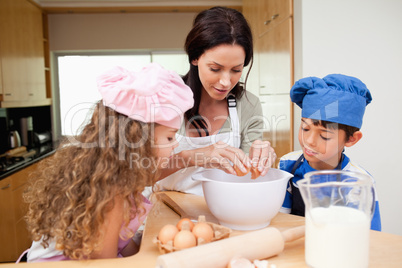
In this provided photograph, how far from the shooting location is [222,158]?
1078mm

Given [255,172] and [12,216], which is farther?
[12,216]

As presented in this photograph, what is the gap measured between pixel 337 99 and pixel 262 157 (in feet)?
0.94

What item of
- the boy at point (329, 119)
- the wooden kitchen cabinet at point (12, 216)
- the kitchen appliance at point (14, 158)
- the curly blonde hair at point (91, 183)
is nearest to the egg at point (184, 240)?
the curly blonde hair at point (91, 183)

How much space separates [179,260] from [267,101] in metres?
2.72

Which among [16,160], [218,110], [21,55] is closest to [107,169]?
[218,110]

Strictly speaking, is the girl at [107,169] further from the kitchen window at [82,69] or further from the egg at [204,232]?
the kitchen window at [82,69]

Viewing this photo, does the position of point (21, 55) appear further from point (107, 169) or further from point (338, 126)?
point (338, 126)

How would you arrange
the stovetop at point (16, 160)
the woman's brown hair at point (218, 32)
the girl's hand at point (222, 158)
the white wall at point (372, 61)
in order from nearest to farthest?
the girl's hand at point (222, 158)
the woman's brown hair at point (218, 32)
the white wall at point (372, 61)
the stovetop at point (16, 160)

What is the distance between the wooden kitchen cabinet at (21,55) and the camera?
3.08 metres

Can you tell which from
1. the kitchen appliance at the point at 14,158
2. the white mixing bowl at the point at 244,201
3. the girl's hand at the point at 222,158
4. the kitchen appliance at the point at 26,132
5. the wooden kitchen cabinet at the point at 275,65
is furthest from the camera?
the kitchen appliance at the point at 26,132

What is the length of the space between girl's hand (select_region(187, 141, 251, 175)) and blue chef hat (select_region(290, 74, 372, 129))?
11.0 inches

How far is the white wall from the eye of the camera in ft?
7.06

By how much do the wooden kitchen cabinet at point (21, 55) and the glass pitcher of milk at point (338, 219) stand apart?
2980 mm

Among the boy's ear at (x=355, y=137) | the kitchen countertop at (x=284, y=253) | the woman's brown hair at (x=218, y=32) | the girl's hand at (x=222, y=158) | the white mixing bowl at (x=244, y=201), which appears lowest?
the kitchen countertop at (x=284, y=253)
